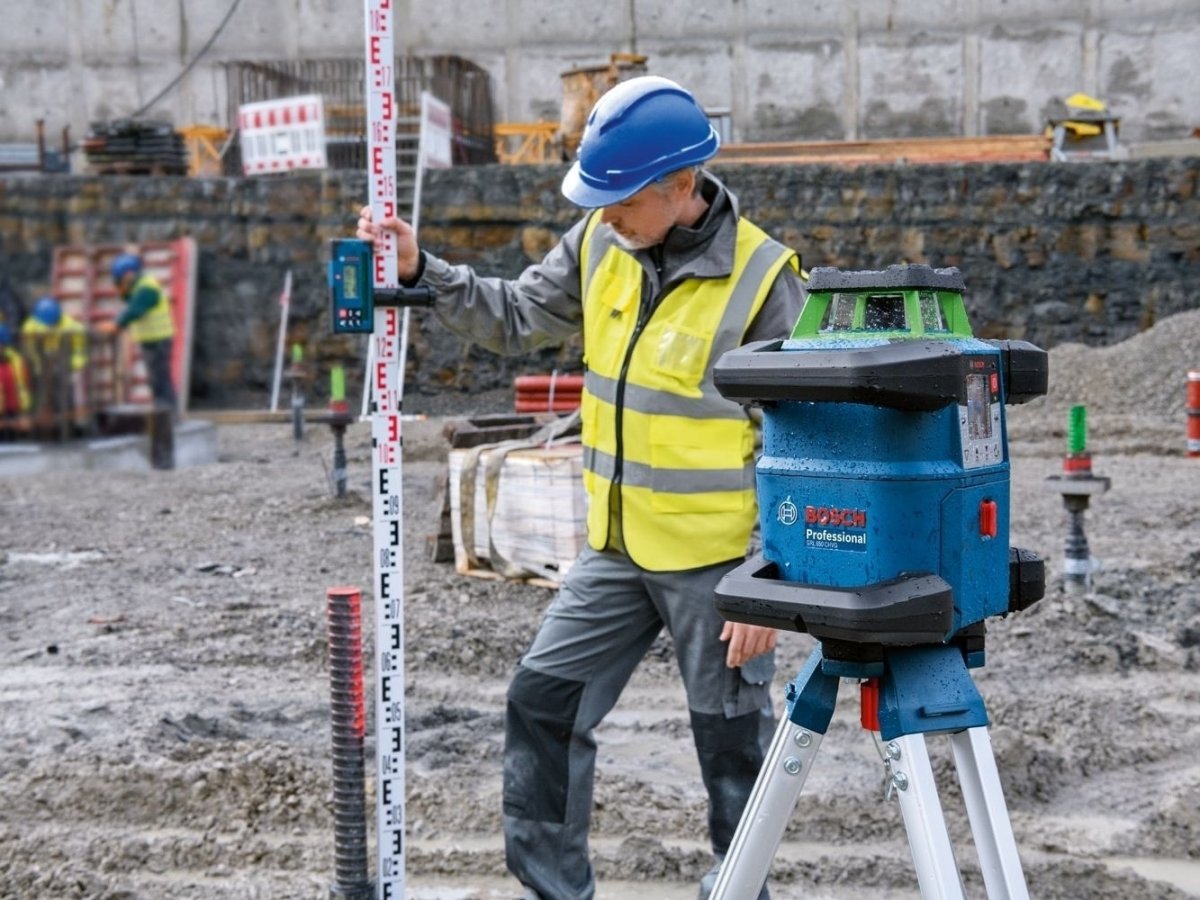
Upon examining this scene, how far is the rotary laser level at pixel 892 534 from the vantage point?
1.92 m

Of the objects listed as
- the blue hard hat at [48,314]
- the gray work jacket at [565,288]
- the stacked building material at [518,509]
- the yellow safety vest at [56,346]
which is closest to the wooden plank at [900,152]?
the blue hard hat at [48,314]

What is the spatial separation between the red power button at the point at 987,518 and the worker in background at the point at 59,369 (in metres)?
12.2

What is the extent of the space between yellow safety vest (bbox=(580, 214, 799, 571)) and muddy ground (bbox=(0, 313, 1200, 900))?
119 cm

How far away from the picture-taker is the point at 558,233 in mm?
18438

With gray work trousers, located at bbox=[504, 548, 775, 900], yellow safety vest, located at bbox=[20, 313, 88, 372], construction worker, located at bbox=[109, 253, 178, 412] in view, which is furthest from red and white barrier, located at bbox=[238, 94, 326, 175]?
gray work trousers, located at bbox=[504, 548, 775, 900]

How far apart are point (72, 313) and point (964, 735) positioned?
18.7m

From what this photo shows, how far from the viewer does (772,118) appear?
26.3m

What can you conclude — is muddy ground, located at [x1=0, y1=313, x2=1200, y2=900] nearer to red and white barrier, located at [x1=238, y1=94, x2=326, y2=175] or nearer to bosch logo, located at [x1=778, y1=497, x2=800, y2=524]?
bosch logo, located at [x1=778, y1=497, x2=800, y2=524]

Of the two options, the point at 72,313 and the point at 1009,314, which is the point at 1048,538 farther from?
the point at 72,313

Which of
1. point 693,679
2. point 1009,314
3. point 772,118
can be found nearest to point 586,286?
point 693,679

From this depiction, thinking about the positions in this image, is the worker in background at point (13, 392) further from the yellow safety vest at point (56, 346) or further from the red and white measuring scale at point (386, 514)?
the red and white measuring scale at point (386, 514)

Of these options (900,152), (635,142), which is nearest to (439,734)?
(635,142)

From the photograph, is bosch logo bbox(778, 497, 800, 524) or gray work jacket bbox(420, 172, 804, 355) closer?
bosch logo bbox(778, 497, 800, 524)

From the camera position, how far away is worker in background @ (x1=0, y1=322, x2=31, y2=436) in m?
12.9
